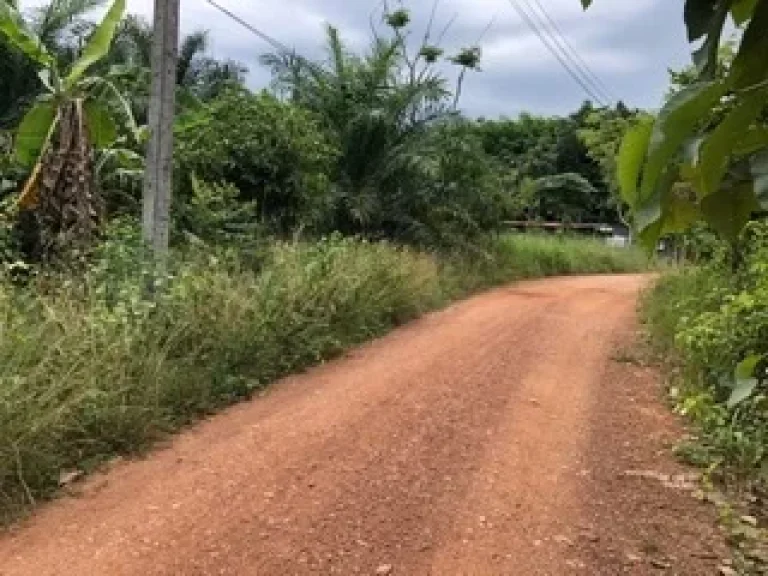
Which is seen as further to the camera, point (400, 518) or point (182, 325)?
point (182, 325)

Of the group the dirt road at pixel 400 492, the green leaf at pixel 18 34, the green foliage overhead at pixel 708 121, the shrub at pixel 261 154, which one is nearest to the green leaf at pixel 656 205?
the green foliage overhead at pixel 708 121

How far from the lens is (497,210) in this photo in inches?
709

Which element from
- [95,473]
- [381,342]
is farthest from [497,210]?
[95,473]

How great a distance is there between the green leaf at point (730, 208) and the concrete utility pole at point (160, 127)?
666 cm

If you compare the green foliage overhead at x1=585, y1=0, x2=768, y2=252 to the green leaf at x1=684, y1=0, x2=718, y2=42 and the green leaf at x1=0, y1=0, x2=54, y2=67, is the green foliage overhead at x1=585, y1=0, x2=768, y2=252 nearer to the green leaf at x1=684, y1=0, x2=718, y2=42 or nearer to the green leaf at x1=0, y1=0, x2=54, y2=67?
the green leaf at x1=684, y1=0, x2=718, y2=42

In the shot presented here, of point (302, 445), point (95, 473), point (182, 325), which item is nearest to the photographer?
point (95, 473)

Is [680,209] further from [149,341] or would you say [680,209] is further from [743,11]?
[149,341]

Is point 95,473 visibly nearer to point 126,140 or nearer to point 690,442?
point 690,442

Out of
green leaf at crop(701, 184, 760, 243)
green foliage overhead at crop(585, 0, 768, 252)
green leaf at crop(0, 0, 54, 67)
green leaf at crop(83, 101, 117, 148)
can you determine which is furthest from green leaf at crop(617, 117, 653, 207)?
green leaf at crop(83, 101, 117, 148)

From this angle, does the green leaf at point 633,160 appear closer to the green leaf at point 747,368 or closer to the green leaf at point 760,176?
the green leaf at point 760,176

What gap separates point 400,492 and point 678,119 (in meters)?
4.22

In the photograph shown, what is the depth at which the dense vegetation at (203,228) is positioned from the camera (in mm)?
5176

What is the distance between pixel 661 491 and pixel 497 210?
43.8 feet

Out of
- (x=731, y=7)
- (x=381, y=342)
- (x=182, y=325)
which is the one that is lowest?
(x=381, y=342)
